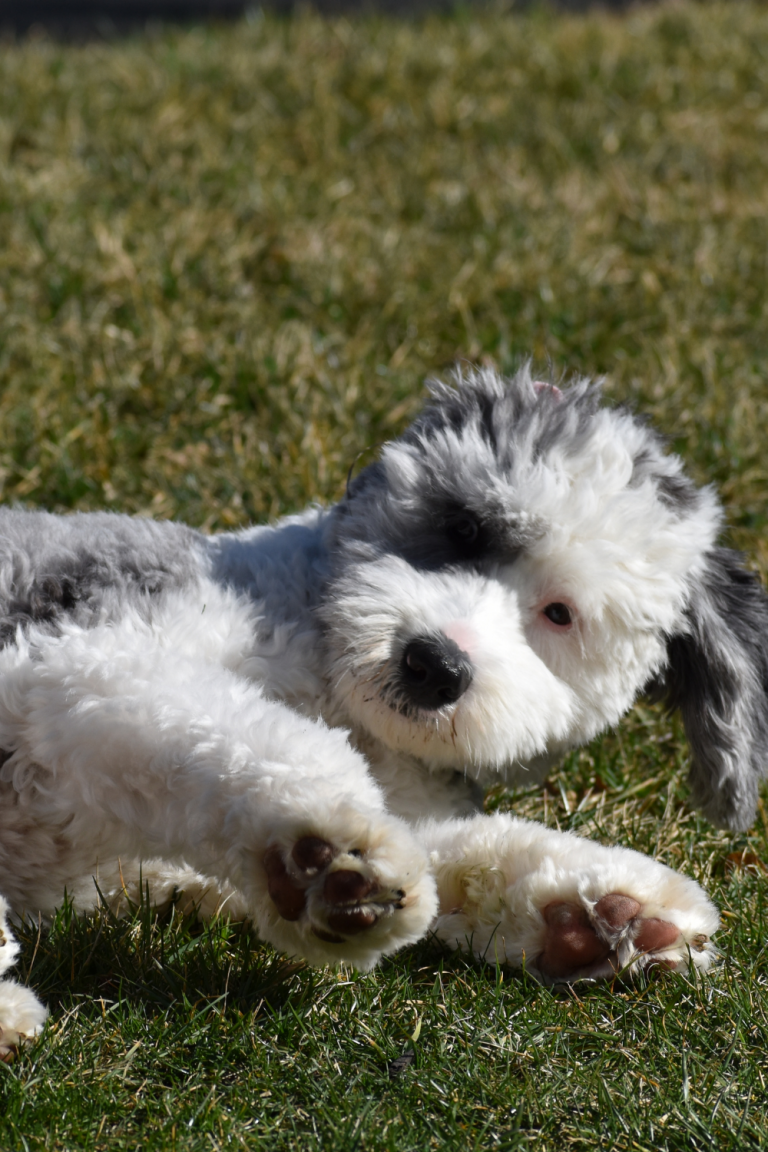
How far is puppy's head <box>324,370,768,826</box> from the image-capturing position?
8.75 feet

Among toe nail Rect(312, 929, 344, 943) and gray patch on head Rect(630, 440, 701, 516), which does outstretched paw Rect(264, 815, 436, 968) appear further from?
gray patch on head Rect(630, 440, 701, 516)

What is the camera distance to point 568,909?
2746 mm

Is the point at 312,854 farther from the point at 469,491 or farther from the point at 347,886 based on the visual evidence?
the point at 469,491

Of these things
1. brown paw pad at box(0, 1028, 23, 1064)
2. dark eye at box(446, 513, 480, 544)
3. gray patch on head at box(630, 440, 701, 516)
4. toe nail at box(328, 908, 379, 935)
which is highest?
gray patch on head at box(630, 440, 701, 516)

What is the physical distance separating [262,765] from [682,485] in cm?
140

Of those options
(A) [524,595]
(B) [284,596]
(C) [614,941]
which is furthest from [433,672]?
(C) [614,941]

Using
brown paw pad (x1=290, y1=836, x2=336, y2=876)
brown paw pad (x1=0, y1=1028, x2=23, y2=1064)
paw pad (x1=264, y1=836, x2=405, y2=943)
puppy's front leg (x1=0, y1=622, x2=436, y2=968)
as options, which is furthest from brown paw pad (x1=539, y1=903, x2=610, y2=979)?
brown paw pad (x1=0, y1=1028, x2=23, y2=1064)

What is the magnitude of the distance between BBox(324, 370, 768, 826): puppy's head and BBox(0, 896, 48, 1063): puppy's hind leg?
881mm

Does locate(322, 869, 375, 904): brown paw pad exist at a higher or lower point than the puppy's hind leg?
higher

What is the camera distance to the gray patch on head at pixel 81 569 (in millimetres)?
2734

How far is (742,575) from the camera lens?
10.4ft

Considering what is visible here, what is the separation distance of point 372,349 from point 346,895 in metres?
3.62

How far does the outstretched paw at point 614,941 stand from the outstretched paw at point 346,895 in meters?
0.62

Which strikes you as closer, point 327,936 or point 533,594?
point 327,936
